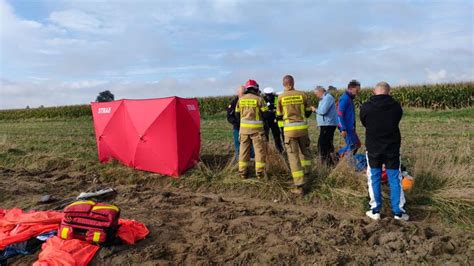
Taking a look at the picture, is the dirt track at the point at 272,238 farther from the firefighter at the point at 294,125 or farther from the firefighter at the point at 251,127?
the firefighter at the point at 251,127

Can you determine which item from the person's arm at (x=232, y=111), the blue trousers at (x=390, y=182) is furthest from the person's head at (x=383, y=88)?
the person's arm at (x=232, y=111)

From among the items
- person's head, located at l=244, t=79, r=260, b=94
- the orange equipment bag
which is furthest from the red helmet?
the orange equipment bag

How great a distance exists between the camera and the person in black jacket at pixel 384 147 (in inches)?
229

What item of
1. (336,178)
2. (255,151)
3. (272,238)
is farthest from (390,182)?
(255,151)

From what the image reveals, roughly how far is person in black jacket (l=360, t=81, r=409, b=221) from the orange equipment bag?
12.1ft

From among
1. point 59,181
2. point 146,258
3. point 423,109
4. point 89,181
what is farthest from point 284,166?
point 423,109

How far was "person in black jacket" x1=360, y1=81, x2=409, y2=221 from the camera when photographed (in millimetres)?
5816

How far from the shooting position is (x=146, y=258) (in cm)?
464

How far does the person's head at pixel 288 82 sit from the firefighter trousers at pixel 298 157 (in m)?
0.94

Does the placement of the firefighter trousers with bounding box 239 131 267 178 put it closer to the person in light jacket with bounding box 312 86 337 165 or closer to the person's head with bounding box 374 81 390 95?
the person in light jacket with bounding box 312 86 337 165

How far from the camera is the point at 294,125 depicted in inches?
285

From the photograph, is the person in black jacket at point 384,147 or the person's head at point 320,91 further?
the person's head at point 320,91

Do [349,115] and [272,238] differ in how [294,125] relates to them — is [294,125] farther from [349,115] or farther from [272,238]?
[272,238]

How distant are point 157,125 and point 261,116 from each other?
2437mm
